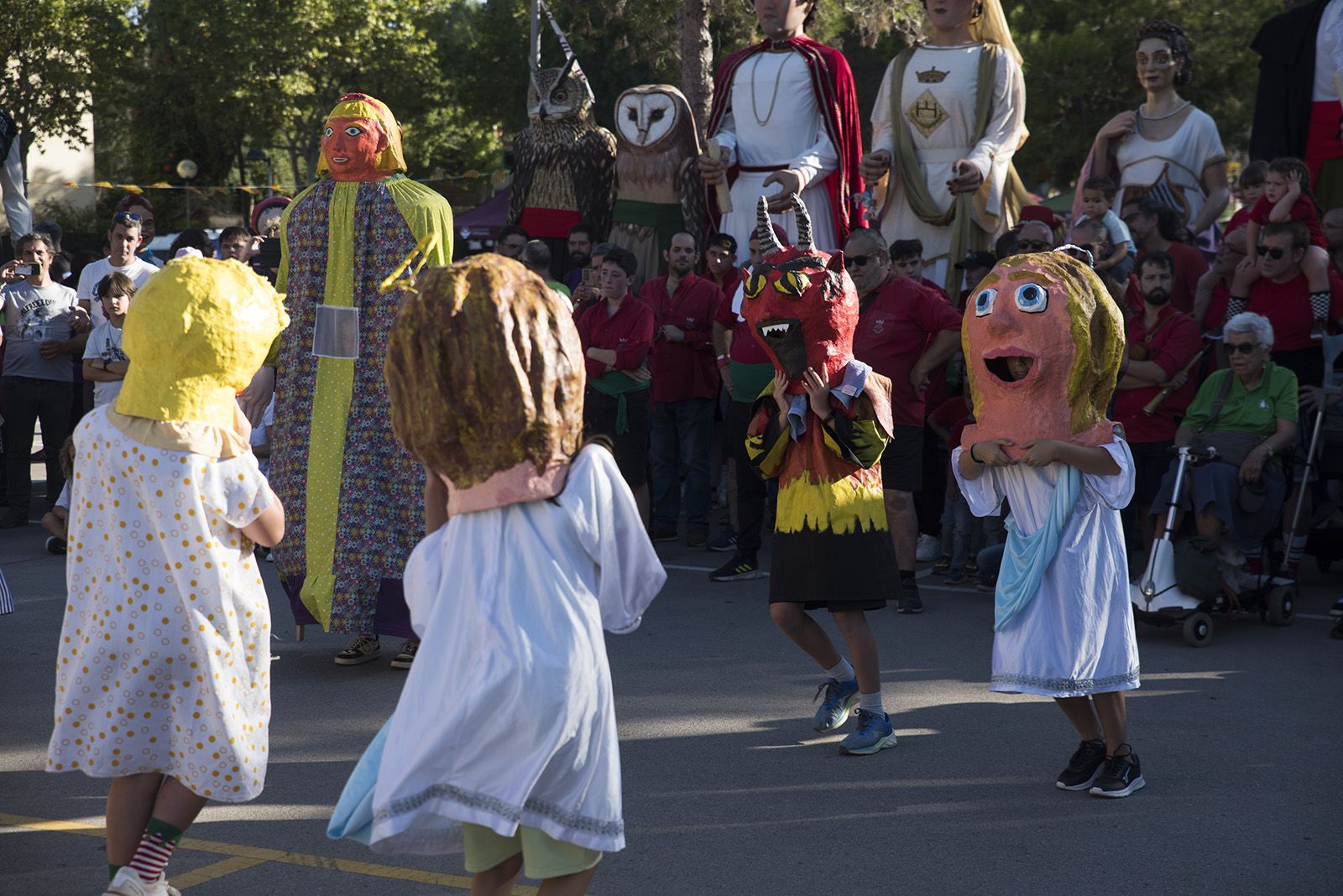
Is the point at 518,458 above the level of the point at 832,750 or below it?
above

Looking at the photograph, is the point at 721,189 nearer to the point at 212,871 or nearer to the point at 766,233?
the point at 766,233

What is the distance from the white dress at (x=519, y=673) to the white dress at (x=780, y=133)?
20.9 feet

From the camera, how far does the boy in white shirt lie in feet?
28.3

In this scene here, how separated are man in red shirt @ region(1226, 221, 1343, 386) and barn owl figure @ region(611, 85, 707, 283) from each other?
397 cm

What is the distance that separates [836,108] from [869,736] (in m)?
5.16

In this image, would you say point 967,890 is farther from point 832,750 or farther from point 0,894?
point 0,894

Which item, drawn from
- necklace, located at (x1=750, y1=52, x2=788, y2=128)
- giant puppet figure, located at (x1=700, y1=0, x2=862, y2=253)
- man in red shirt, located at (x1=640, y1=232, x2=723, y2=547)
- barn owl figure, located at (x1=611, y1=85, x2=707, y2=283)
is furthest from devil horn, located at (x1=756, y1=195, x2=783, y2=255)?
barn owl figure, located at (x1=611, y1=85, x2=707, y2=283)

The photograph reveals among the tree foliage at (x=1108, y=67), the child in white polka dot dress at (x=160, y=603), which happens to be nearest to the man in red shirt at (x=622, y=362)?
the child in white polka dot dress at (x=160, y=603)

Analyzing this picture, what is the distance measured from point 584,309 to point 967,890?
5832 mm

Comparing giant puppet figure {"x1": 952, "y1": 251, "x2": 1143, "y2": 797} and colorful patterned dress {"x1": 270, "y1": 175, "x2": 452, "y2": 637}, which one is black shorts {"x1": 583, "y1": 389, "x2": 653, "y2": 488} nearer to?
colorful patterned dress {"x1": 270, "y1": 175, "x2": 452, "y2": 637}

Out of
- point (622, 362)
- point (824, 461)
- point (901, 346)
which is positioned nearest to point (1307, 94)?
point (901, 346)

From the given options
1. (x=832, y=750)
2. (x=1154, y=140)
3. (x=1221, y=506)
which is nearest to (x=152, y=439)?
(x=832, y=750)

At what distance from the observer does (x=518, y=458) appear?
294 cm

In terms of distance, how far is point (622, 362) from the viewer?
8750 millimetres
